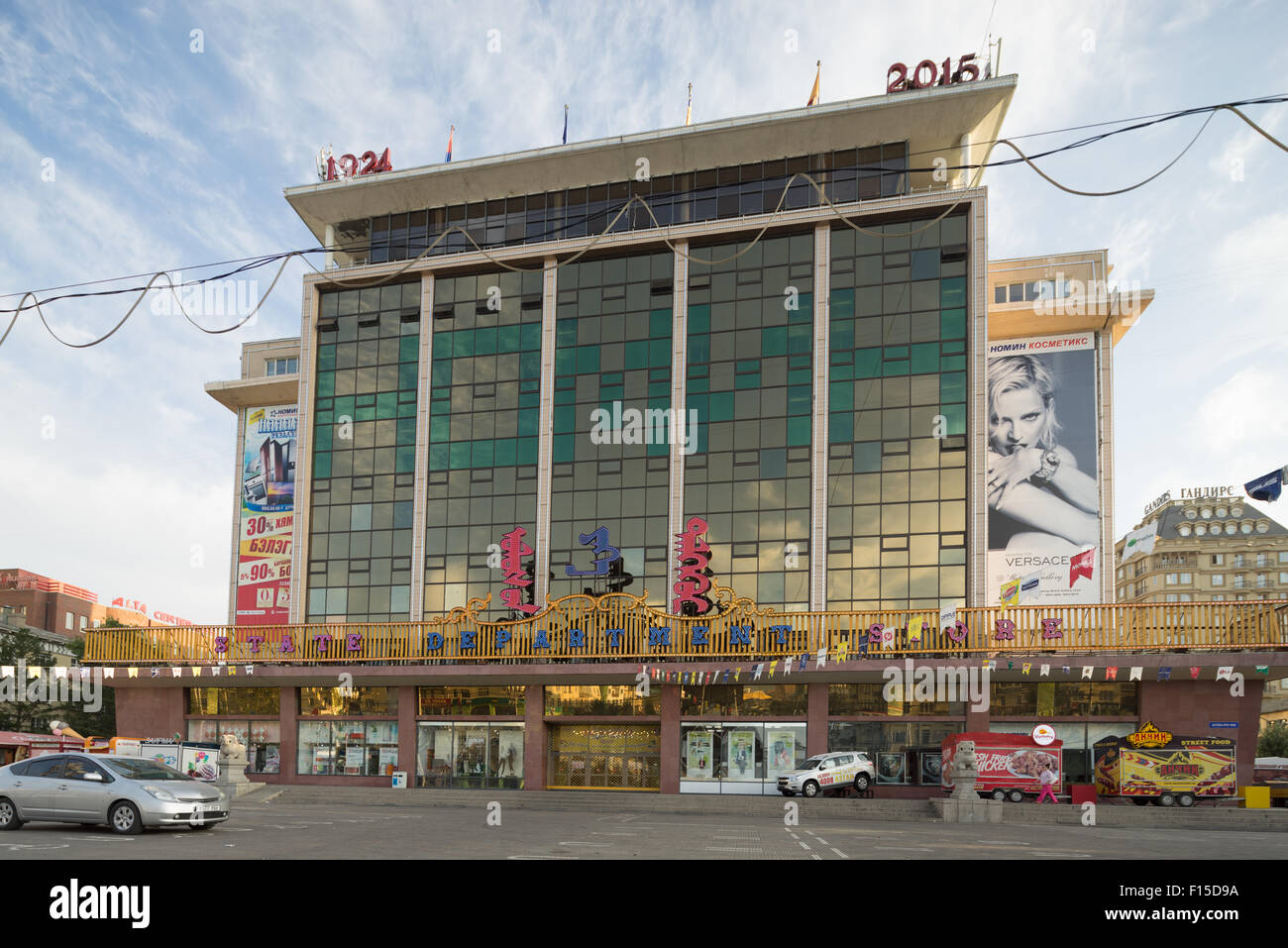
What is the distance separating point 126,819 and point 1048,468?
4189cm

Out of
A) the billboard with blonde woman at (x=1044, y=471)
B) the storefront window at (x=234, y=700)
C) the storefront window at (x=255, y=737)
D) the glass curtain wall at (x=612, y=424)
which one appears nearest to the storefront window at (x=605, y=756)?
the glass curtain wall at (x=612, y=424)

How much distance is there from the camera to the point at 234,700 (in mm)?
46219

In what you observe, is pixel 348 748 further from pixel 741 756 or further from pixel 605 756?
pixel 741 756

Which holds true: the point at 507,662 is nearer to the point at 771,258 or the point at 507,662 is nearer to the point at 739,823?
the point at 739,823

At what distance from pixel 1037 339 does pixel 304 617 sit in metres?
36.8

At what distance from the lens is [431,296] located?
50156mm

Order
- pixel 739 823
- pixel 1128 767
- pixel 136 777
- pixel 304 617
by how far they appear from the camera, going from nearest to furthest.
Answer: pixel 136 777 → pixel 739 823 → pixel 1128 767 → pixel 304 617

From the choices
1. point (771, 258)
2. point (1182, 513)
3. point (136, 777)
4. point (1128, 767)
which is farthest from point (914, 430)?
point (1182, 513)

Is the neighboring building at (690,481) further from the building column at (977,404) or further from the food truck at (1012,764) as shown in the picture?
the food truck at (1012,764)

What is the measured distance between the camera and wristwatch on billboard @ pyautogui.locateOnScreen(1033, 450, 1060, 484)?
160 ft

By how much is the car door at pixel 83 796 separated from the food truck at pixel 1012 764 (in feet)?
84.1

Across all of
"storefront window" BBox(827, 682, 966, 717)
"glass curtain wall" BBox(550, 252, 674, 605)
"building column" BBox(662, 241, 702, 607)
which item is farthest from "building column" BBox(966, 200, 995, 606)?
"glass curtain wall" BBox(550, 252, 674, 605)

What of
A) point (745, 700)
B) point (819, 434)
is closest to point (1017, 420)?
point (819, 434)

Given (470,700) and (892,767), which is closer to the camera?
(892,767)
